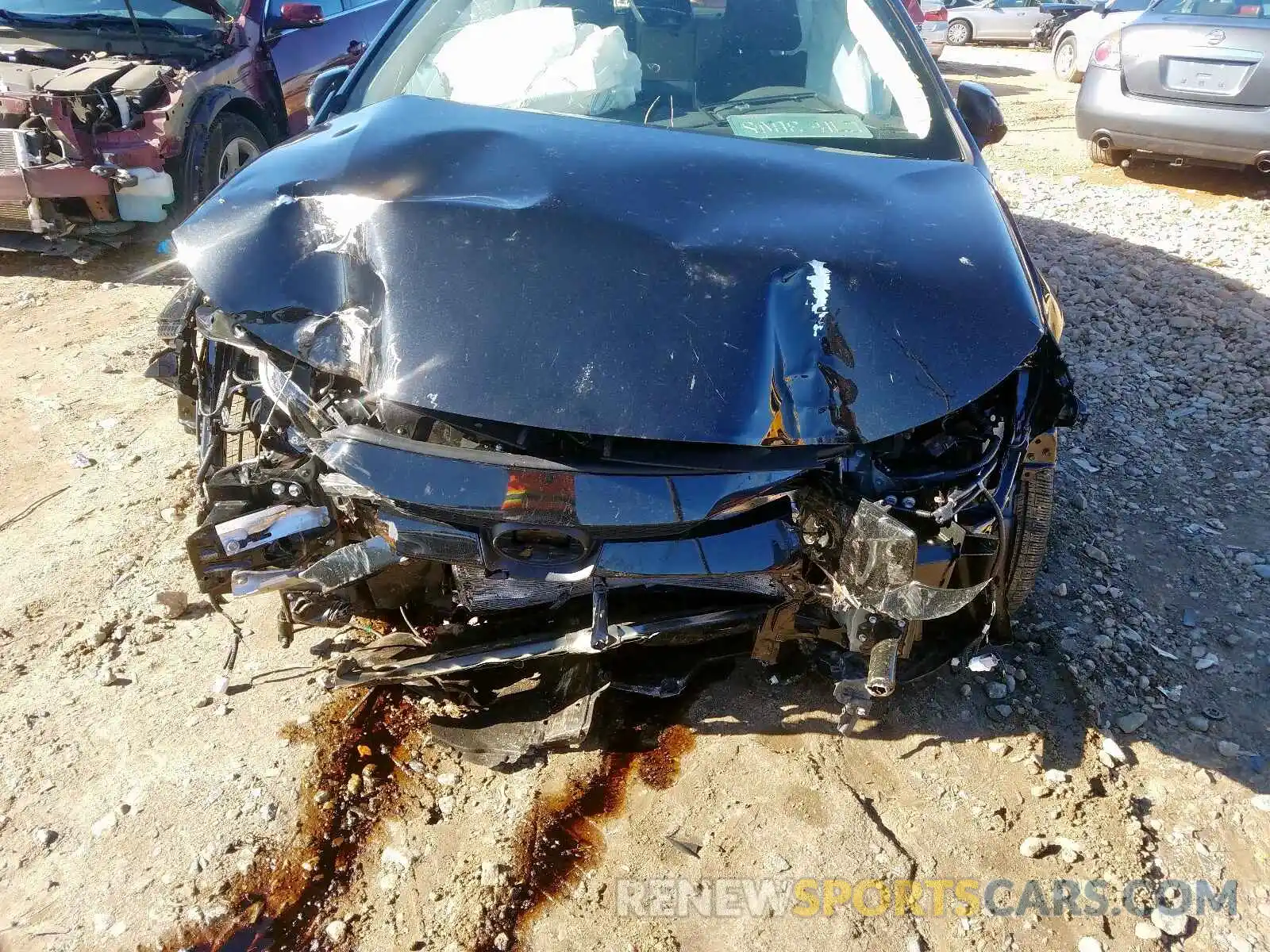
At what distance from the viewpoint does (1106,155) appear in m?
6.81

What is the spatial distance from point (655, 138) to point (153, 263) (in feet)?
14.1

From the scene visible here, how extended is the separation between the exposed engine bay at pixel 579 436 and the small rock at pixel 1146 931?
744 mm

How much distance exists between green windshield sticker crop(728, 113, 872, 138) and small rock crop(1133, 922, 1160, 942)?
2374mm

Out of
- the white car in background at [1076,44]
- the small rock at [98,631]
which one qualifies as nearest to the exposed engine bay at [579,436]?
the small rock at [98,631]

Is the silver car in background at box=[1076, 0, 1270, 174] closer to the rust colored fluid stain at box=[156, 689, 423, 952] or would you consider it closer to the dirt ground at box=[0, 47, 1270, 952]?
the dirt ground at box=[0, 47, 1270, 952]

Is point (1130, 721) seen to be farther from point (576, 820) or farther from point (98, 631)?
point (98, 631)

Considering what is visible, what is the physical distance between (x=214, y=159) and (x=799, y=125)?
4020 millimetres

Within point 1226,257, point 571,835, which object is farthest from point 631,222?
point 1226,257

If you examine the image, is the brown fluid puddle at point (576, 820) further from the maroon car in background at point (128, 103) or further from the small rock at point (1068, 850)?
the maroon car in background at point (128, 103)

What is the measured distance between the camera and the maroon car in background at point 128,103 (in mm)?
4793

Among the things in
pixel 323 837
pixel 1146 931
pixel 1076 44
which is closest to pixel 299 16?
pixel 323 837

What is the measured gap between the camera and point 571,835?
2.22 m

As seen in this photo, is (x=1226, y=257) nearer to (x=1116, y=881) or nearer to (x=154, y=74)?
(x=1116, y=881)

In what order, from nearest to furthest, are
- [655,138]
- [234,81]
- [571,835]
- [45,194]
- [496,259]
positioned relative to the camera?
1. [496,259]
2. [571,835]
3. [655,138]
4. [45,194]
5. [234,81]
